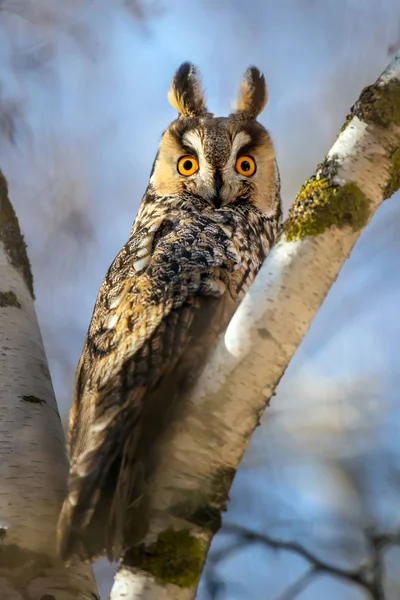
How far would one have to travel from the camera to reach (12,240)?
1823 mm

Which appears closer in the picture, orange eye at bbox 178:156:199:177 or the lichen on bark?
the lichen on bark

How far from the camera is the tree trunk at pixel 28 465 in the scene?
3.66 ft

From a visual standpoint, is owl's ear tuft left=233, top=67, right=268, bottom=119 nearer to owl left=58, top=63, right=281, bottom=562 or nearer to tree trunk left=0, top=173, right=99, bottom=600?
owl left=58, top=63, right=281, bottom=562

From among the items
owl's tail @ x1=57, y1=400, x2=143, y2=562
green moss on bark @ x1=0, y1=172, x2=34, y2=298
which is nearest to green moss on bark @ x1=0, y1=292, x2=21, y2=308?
green moss on bark @ x1=0, y1=172, x2=34, y2=298

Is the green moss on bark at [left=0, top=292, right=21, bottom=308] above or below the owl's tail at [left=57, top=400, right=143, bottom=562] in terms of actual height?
above

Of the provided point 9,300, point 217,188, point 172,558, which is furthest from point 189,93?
point 172,558

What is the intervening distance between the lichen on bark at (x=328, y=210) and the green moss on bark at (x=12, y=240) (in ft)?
2.99

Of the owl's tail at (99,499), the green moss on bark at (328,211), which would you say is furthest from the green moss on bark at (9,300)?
the green moss on bark at (328,211)

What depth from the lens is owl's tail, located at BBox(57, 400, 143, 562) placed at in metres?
1.12

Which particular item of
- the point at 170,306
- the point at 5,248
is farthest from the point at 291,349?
the point at 5,248

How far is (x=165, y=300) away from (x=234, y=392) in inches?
19.8

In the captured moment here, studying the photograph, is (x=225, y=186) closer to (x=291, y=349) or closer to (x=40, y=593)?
(x=291, y=349)

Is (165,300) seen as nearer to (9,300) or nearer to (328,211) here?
(9,300)

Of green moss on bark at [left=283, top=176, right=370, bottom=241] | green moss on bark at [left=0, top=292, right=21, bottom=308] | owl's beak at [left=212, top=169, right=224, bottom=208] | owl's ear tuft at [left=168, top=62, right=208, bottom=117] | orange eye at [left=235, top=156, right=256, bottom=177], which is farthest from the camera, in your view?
owl's ear tuft at [left=168, top=62, right=208, bottom=117]
